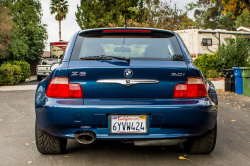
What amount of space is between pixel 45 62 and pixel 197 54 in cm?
1206

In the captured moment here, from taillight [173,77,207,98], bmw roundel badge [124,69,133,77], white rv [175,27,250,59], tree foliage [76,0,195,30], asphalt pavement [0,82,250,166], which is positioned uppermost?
tree foliage [76,0,195,30]

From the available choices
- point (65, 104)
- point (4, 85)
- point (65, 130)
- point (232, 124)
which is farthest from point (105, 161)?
point (4, 85)

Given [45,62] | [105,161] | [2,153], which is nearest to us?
[105,161]

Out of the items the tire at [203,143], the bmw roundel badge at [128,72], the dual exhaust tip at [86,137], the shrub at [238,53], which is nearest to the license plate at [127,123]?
the dual exhaust tip at [86,137]

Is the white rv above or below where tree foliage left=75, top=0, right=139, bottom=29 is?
below

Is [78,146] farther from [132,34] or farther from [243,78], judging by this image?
[243,78]

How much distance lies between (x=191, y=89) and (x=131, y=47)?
91 cm

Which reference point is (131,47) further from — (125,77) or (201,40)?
(201,40)

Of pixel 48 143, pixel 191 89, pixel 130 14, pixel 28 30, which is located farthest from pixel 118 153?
pixel 130 14

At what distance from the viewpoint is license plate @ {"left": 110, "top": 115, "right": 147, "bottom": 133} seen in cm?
329

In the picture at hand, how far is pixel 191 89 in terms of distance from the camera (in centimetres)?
340

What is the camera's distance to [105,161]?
3740 mm

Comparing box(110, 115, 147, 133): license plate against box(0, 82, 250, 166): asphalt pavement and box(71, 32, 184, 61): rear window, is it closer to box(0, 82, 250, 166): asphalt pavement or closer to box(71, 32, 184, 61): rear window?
box(0, 82, 250, 166): asphalt pavement

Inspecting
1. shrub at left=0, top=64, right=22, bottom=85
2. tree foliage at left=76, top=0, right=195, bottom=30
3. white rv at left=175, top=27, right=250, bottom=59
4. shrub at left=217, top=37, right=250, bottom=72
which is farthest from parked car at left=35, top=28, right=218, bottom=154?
tree foliage at left=76, top=0, right=195, bottom=30
